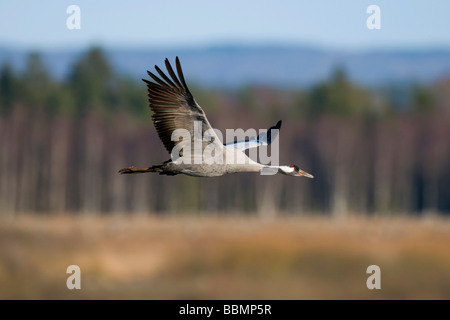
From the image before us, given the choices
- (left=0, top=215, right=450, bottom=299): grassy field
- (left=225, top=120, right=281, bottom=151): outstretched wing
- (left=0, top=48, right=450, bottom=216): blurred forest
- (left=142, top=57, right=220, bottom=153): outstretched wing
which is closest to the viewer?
(left=142, top=57, right=220, bottom=153): outstretched wing

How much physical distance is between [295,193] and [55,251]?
89.1 feet

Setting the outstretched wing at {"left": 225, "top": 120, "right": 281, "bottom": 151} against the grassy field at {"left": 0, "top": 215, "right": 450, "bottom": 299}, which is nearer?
the outstretched wing at {"left": 225, "top": 120, "right": 281, "bottom": 151}

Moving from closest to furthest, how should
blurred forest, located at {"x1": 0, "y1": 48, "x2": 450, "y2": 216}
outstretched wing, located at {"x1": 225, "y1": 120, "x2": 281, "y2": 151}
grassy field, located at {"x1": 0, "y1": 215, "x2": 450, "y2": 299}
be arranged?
outstretched wing, located at {"x1": 225, "y1": 120, "x2": 281, "y2": 151} → grassy field, located at {"x1": 0, "y1": 215, "x2": 450, "y2": 299} → blurred forest, located at {"x1": 0, "y1": 48, "x2": 450, "y2": 216}

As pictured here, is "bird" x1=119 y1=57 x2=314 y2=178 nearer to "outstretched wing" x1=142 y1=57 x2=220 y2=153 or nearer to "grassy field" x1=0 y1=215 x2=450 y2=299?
"outstretched wing" x1=142 y1=57 x2=220 y2=153

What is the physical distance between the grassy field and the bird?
46.3 ft

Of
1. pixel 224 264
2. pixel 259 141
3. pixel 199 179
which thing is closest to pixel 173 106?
pixel 259 141

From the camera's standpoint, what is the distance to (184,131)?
1239 centimetres

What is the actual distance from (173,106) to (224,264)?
16729 mm

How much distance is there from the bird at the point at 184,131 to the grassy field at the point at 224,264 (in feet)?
46.3

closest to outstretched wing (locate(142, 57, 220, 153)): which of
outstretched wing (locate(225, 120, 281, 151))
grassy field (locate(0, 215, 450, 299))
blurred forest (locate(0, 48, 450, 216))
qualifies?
outstretched wing (locate(225, 120, 281, 151))

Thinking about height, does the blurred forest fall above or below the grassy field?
above

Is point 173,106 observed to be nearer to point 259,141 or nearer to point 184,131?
point 184,131

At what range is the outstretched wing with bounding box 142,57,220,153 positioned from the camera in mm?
12047
